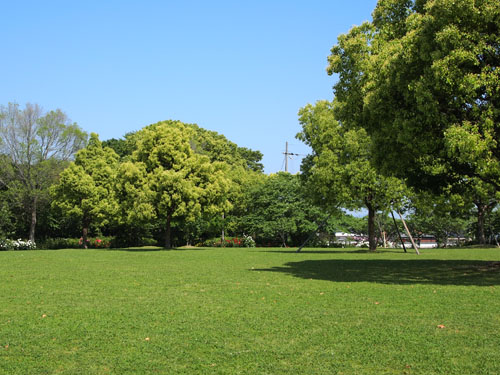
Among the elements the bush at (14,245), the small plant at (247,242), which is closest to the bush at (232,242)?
the small plant at (247,242)

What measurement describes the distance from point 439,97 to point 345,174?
18321 millimetres

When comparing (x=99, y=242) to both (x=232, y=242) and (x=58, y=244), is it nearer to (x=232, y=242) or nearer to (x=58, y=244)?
(x=58, y=244)

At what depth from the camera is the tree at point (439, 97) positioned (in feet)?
39.9

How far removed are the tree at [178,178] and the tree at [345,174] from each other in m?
7.42

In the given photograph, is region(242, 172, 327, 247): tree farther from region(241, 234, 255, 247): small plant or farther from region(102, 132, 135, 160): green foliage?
region(102, 132, 135, 160): green foliage

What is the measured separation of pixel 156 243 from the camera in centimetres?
5088

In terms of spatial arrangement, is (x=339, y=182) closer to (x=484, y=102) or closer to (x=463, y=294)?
(x=484, y=102)

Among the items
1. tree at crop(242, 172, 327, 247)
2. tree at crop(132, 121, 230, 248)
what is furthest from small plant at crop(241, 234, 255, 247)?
tree at crop(132, 121, 230, 248)

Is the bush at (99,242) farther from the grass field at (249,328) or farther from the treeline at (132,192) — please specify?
the grass field at (249,328)

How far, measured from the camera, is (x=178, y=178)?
34.5 metres

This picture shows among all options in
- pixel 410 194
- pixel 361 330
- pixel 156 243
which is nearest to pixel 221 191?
pixel 410 194

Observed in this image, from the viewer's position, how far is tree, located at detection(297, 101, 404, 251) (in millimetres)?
31141

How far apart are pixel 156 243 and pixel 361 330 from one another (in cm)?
4574

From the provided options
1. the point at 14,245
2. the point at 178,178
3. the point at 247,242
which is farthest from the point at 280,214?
the point at 14,245
